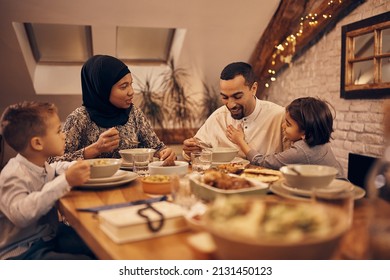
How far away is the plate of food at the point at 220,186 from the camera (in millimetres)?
1054

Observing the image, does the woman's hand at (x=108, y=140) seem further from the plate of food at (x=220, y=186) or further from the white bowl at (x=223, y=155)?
the plate of food at (x=220, y=186)

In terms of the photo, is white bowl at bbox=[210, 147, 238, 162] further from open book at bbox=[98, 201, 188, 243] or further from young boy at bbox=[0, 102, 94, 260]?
open book at bbox=[98, 201, 188, 243]

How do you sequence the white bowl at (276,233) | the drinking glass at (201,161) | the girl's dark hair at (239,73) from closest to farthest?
1. the white bowl at (276,233)
2. the drinking glass at (201,161)
3. the girl's dark hair at (239,73)

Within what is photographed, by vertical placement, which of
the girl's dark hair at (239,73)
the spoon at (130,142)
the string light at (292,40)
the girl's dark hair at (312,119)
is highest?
the string light at (292,40)

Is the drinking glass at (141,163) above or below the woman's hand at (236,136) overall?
below

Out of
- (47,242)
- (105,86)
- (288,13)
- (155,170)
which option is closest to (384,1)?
(288,13)

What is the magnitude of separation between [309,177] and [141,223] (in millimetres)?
484

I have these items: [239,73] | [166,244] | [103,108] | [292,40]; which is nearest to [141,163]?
[103,108]

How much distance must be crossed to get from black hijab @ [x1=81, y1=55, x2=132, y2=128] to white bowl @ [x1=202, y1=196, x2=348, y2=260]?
155cm

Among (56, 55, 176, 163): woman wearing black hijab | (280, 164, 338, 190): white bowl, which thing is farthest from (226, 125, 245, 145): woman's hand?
(280, 164, 338, 190): white bowl

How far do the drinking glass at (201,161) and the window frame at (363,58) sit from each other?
2.00 meters

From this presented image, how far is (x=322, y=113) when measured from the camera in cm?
195

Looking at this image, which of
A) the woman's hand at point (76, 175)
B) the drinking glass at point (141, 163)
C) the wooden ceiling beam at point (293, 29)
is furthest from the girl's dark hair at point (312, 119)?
the wooden ceiling beam at point (293, 29)

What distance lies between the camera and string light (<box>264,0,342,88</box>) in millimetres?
3582
